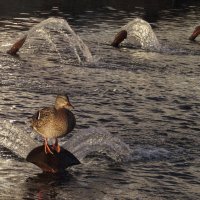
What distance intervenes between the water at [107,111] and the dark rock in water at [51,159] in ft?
0.97

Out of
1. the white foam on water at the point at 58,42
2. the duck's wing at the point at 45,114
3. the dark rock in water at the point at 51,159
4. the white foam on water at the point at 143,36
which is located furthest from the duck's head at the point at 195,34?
the duck's wing at the point at 45,114

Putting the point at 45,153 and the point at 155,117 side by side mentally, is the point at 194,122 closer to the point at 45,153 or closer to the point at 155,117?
the point at 155,117

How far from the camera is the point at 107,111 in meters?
22.2

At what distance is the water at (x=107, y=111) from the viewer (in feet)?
51.1

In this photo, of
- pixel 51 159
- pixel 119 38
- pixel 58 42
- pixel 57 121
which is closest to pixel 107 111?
pixel 51 159

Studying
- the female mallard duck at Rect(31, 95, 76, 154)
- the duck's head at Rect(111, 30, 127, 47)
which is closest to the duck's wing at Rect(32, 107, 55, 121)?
the female mallard duck at Rect(31, 95, 76, 154)

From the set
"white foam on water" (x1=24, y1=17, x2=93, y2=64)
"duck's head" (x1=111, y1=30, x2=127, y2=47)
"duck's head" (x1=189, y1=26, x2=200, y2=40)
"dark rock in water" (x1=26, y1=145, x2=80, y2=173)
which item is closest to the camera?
"dark rock in water" (x1=26, y1=145, x2=80, y2=173)

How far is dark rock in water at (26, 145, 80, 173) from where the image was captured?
50.8 feet

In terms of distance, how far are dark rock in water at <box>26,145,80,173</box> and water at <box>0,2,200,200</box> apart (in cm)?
29

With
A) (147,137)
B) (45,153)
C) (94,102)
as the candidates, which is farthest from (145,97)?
(45,153)

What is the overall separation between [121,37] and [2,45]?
18.2 feet

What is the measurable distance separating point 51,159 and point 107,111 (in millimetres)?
6843

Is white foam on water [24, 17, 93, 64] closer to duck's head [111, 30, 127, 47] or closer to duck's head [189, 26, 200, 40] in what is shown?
duck's head [111, 30, 127, 47]

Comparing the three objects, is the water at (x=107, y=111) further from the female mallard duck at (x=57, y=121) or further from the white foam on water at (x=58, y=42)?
the female mallard duck at (x=57, y=121)
